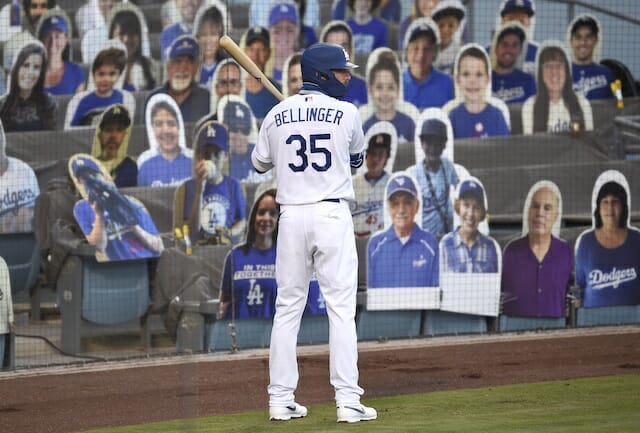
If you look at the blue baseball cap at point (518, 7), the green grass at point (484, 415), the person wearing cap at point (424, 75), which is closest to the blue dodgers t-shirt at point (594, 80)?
the blue baseball cap at point (518, 7)

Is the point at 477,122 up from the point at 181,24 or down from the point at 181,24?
down

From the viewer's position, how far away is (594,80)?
12.2 metres

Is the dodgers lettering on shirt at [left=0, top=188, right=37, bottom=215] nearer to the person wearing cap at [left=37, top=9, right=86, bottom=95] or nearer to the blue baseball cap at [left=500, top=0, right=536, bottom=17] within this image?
the person wearing cap at [left=37, top=9, right=86, bottom=95]

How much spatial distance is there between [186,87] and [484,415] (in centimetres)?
564

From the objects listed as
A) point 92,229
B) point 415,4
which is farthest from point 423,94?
point 92,229

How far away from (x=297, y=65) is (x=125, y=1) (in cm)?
250

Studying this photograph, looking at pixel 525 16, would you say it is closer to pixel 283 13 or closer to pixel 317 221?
pixel 283 13

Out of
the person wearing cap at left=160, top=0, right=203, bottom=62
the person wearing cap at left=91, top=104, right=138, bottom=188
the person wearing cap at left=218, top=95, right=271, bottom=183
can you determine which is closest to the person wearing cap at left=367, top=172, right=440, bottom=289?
the person wearing cap at left=218, top=95, right=271, bottom=183

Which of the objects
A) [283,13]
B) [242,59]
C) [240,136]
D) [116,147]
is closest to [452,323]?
[240,136]

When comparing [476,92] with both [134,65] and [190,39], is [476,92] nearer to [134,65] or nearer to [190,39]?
[190,39]

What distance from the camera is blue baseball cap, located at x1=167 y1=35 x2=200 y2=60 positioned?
11.4 metres

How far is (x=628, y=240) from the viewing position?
10680 millimetres

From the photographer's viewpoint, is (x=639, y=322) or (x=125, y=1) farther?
(x=125, y=1)

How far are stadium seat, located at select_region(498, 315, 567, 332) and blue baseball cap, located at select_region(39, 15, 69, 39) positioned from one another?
510 centimetres
